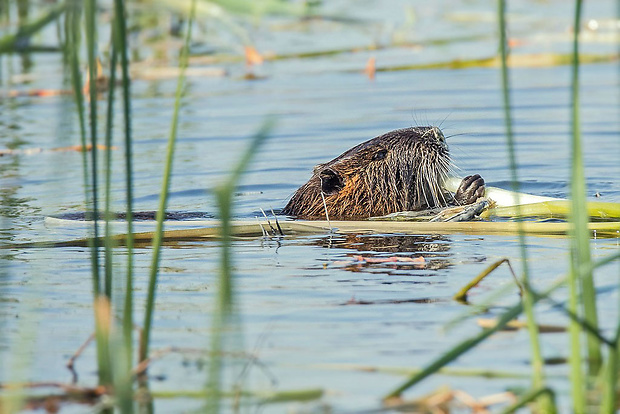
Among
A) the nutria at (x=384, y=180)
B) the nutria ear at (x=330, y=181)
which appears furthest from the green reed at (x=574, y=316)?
the nutria ear at (x=330, y=181)

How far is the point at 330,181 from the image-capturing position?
616 cm

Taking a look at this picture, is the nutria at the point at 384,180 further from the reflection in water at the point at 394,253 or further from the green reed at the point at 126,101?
the green reed at the point at 126,101

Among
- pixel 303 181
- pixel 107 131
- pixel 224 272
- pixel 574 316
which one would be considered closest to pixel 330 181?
pixel 303 181

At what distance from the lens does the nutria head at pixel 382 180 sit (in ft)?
19.5

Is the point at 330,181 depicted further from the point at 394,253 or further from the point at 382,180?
the point at 394,253

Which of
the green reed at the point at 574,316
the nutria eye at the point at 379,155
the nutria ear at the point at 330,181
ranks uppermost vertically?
the nutria eye at the point at 379,155

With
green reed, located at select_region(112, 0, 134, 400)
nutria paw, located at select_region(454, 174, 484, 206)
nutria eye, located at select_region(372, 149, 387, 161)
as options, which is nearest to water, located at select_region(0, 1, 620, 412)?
green reed, located at select_region(112, 0, 134, 400)

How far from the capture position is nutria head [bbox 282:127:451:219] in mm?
5957

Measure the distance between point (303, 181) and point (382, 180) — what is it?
143 centimetres

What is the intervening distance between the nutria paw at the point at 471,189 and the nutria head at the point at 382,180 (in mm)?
313

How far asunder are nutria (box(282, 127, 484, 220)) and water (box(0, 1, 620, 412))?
0.42m

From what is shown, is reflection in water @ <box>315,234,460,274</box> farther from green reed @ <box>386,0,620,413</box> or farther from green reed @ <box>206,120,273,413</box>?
green reed @ <box>206,120,273,413</box>

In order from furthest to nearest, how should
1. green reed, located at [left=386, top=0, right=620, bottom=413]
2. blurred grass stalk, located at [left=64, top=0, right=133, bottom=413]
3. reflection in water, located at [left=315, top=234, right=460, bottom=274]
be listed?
reflection in water, located at [left=315, top=234, right=460, bottom=274] → blurred grass stalk, located at [left=64, top=0, right=133, bottom=413] → green reed, located at [left=386, top=0, right=620, bottom=413]

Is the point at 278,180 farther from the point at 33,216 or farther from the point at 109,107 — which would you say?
the point at 109,107
